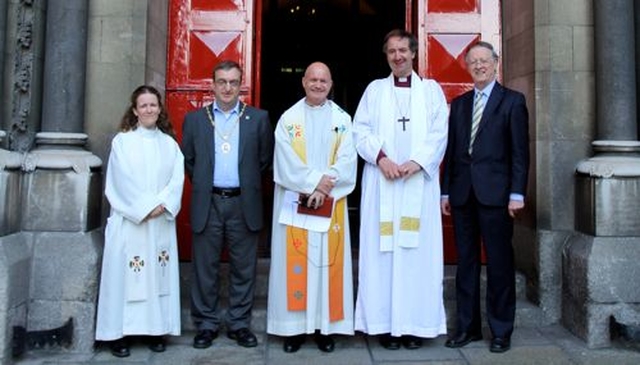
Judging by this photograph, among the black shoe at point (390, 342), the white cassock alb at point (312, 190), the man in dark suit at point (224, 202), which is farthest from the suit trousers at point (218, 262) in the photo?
the black shoe at point (390, 342)

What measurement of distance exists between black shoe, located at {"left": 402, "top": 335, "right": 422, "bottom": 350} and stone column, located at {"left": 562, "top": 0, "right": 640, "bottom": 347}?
1.26m

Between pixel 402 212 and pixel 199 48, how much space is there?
109 inches

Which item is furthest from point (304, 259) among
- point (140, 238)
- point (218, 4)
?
point (218, 4)

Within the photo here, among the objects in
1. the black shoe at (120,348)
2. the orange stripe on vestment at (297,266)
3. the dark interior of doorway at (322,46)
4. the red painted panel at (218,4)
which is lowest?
the black shoe at (120,348)

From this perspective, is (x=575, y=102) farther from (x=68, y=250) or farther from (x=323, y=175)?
(x=68, y=250)

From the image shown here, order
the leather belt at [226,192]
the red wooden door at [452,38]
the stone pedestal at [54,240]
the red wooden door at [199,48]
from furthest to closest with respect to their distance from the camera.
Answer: the red wooden door at [452,38]
the red wooden door at [199,48]
the leather belt at [226,192]
the stone pedestal at [54,240]

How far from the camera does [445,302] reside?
204 inches

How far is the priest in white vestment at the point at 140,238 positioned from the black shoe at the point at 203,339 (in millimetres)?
191

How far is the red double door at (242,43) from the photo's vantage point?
5.98 metres

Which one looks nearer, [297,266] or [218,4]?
[297,266]

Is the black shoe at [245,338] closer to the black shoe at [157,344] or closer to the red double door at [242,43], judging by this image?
the black shoe at [157,344]

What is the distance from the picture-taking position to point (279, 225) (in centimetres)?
458

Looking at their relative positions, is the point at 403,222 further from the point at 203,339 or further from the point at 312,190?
the point at 203,339

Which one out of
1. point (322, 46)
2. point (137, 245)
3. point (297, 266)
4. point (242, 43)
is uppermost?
point (322, 46)
